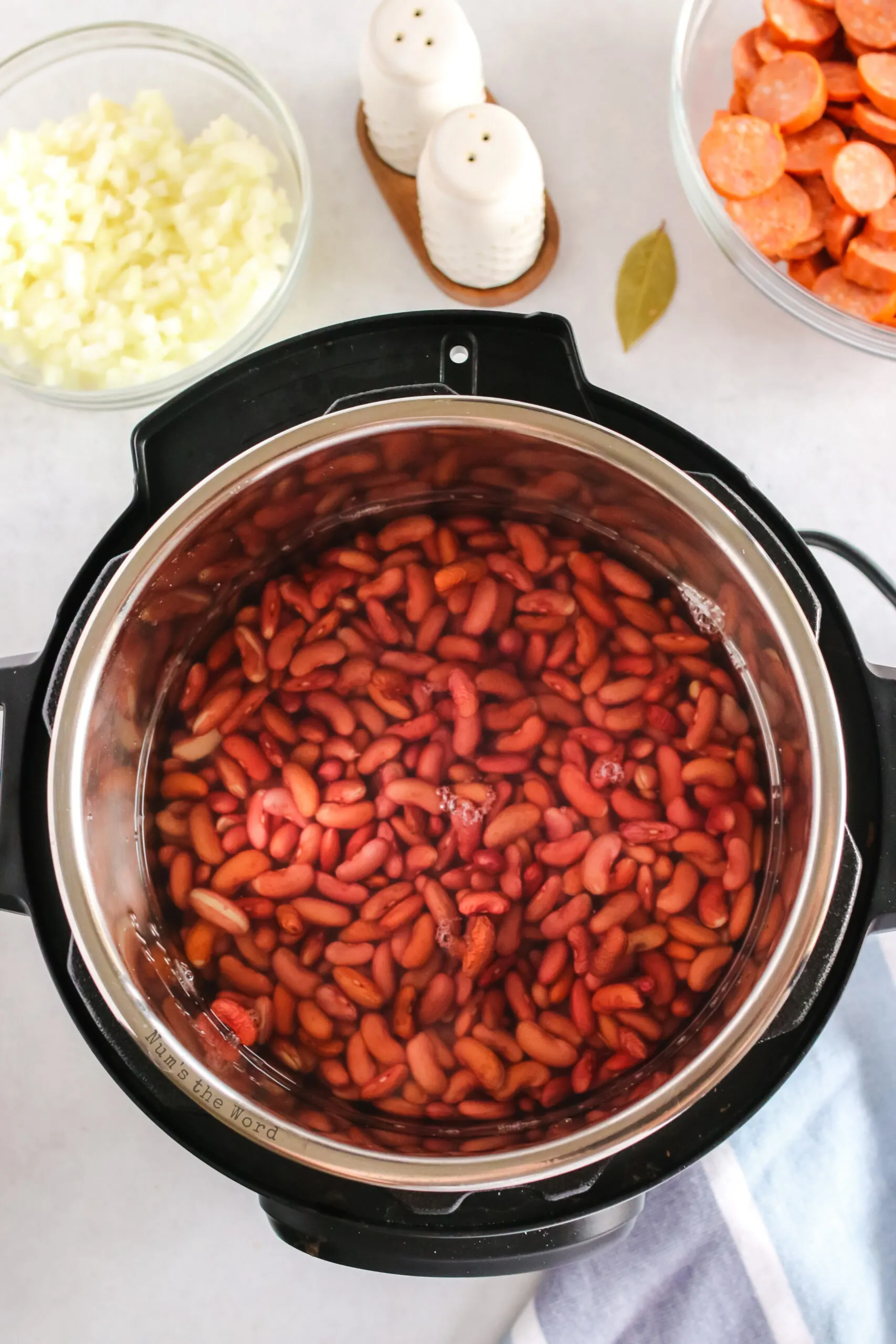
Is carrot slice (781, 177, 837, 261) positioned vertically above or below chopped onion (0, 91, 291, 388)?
above

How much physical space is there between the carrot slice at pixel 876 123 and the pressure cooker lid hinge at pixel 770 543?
30 centimetres

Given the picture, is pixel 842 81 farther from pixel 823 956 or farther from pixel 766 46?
pixel 823 956

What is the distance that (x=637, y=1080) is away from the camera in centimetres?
66

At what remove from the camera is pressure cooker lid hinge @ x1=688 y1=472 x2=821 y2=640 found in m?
0.66

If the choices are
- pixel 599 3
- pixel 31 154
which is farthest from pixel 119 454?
pixel 599 3

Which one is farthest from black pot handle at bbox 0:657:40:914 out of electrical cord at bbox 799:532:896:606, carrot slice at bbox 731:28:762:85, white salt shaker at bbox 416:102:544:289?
carrot slice at bbox 731:28:762:85

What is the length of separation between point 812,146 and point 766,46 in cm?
8

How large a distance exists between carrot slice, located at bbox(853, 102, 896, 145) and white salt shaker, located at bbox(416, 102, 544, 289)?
0.75 feet

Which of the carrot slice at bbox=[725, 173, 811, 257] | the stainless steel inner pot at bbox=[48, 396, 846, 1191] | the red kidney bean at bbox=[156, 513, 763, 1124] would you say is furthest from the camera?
the carrot slice at bbox=[725, 173, 811, 257]

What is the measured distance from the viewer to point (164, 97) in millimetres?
917

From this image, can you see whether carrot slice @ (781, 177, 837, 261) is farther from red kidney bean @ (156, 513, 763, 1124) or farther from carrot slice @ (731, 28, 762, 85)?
red kidney bean @ (156, 513, 763, 1124)

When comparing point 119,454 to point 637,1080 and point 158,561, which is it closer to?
point 158,561

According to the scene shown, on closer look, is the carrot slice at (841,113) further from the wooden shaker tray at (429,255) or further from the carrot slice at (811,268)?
the wooden shaker tray at (429,255)

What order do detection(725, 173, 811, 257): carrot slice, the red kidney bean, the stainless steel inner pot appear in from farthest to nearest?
1. detection(725, 173, 811, 257): carrot slice
2. the red kidney bean
3. the stainless steel inner pot
